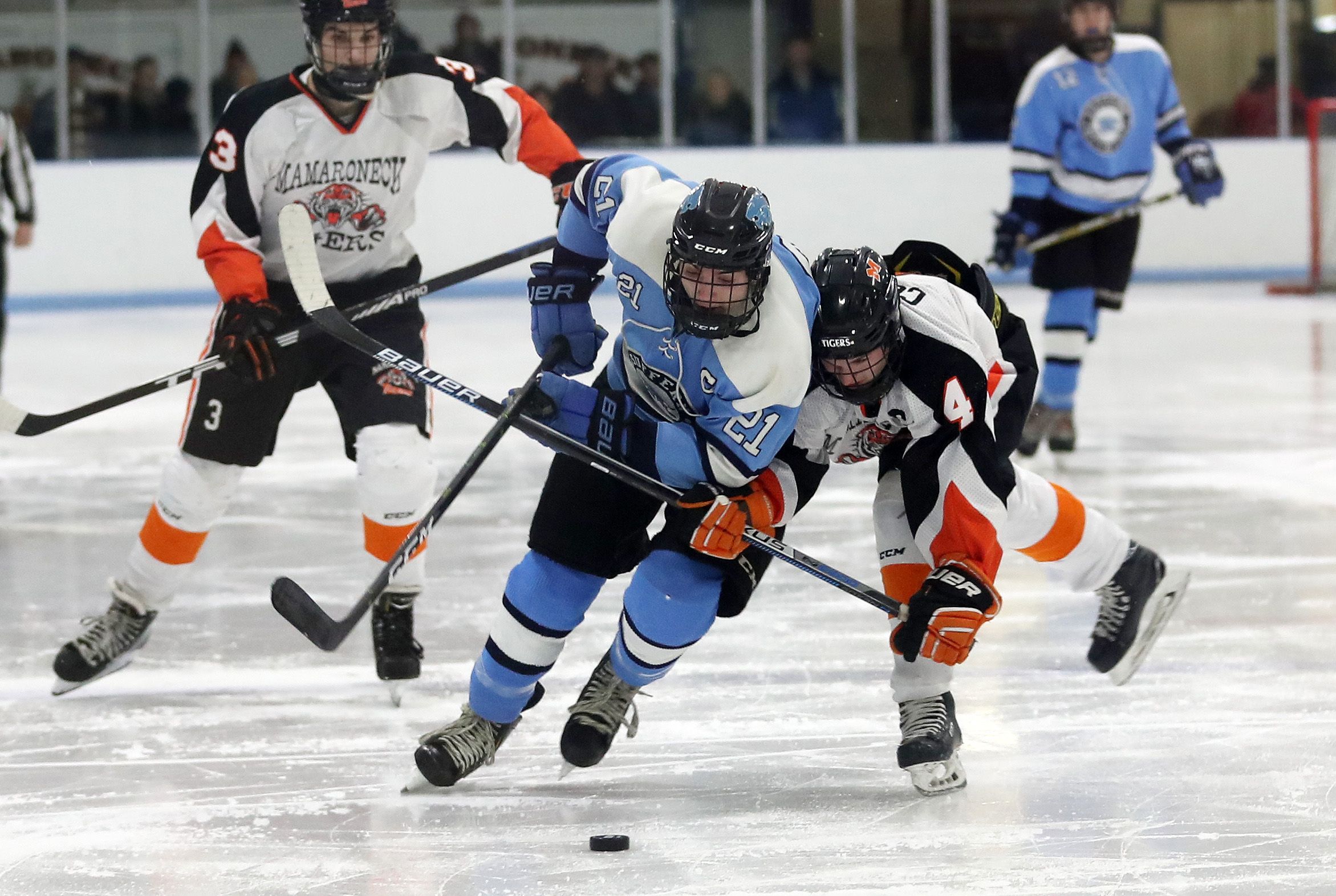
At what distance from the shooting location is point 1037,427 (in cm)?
492

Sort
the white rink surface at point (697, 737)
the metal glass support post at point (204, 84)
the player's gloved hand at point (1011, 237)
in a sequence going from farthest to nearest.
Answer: the metal glass support post at point (204, 84), the player's gloved hand at point (1011, 237), the white rink surface at point (697, 737)

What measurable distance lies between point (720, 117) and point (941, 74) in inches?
51.8

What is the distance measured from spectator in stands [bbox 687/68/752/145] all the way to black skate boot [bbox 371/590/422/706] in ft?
24.6

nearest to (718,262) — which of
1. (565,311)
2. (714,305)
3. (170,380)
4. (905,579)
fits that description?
(714,305)

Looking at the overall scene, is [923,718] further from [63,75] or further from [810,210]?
[63,75]

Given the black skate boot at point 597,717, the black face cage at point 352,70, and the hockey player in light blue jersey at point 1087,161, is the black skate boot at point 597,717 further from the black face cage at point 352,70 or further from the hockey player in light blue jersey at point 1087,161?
the hockey player in light blue jersey at point 1087,161

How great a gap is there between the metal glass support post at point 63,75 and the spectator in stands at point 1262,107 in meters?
6.63

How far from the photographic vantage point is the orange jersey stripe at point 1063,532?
8.45ft

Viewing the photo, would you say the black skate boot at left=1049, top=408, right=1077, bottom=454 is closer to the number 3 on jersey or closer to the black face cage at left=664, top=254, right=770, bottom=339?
the number 3 on jersey

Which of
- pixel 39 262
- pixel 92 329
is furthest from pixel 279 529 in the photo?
pixel 39 262

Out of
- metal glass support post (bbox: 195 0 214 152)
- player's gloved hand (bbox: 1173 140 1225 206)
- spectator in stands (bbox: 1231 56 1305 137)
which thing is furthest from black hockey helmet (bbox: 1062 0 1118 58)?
metal glass support post (bbox: 195 0 214 152)

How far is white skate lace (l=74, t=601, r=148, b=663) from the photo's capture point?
9.45 ft

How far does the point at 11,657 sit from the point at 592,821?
1324 millimetres

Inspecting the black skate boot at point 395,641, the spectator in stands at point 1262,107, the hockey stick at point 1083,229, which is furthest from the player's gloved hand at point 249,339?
the spectator in stands at point 1262,107
